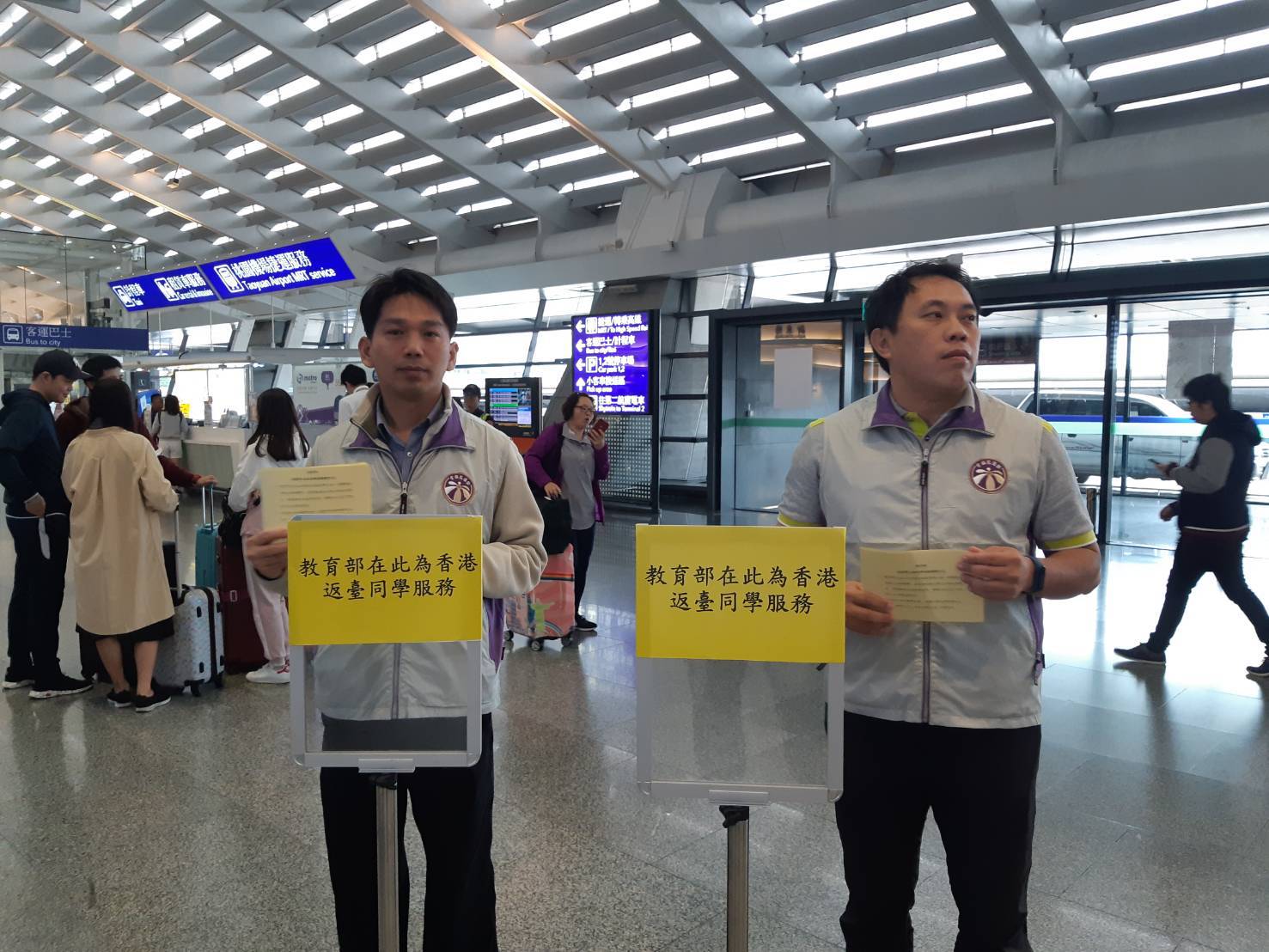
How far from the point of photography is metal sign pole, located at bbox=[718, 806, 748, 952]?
4.61 feet

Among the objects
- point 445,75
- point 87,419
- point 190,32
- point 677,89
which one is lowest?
point 87,419

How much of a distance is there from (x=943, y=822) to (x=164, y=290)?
13840mm

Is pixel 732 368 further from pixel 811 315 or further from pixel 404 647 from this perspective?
pixel 404 647

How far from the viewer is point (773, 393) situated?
10734 millimetres

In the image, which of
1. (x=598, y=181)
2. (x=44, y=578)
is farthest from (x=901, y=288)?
(x=598, y=181)

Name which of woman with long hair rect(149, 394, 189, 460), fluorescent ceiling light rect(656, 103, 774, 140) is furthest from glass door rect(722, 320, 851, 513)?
woman with long hair rect(149, 394, 189, 460)

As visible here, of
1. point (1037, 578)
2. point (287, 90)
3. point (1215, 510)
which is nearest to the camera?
point (1037, 578)

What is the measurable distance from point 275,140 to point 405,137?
84.1 inches

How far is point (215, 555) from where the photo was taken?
17.4 feet

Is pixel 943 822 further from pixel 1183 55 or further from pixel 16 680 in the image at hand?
pixel 1183 55

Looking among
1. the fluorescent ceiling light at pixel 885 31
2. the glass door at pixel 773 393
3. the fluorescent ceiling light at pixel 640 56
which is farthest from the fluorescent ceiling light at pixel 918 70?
the glass door at pixel 773 393

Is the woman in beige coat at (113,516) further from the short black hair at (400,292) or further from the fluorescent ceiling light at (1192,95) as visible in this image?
the fluorescent ceiling light at (1192,95)

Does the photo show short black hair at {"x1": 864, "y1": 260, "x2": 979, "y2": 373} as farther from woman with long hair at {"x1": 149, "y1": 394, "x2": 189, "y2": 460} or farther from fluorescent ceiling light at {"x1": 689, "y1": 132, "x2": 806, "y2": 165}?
woman with long hair at {"x1": 149, "y1": 394, "x2": 189, "y2": 460}

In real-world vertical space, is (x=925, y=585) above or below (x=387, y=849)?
above
